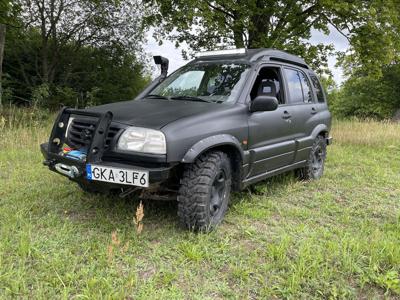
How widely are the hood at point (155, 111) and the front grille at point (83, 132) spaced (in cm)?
15

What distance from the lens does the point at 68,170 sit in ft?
10.6

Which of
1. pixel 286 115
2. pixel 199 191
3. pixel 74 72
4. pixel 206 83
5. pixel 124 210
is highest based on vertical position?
pixel 74 72

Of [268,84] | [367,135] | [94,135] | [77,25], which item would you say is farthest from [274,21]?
[94,135]

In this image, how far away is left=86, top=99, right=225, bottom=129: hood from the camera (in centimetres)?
321

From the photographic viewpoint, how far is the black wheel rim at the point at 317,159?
18.6ft

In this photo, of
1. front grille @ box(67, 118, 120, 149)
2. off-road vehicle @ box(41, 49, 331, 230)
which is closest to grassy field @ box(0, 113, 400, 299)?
off-road vehicle @ box(41, 49, 331, 230)

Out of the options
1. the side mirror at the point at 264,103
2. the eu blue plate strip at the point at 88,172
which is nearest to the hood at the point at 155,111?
the side mirror at the point at 264,103

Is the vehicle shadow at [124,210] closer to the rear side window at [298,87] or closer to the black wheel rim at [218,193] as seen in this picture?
the black wheel rim at [218,193]

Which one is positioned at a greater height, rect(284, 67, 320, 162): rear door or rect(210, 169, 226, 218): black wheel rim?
rect(284, 67, 320, 162): rear door

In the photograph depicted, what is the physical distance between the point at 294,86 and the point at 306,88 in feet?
1.54

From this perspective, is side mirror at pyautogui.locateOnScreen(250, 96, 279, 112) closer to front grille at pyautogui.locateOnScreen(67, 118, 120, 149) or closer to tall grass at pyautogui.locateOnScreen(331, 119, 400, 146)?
front grille at pyautogui.locateOnScreen(67, 118, 120, 149)

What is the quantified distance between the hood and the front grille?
146 millimetres

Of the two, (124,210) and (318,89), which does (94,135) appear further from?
(318,89)

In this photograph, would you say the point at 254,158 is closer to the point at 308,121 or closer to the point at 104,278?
the point at 308,121
